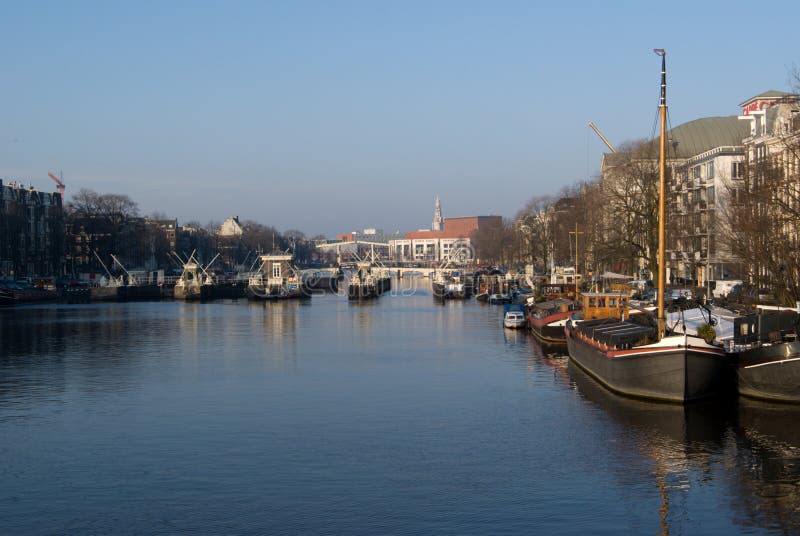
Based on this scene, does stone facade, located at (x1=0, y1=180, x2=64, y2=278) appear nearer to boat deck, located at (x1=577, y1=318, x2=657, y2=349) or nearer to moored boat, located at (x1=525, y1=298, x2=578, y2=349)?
moored boat, located at (x1=525, y1=298, x2=578, y2=349)

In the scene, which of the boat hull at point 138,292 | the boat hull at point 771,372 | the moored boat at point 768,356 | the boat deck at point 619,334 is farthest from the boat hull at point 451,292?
the boat hull at point 771,372

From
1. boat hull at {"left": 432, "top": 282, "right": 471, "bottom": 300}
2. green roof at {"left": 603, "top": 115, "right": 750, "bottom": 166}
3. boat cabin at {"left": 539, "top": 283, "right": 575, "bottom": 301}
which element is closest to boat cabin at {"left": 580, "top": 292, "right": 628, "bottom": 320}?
boat cabin at {"left": 539, "top": 283, "right": 575, "bottom": 301}

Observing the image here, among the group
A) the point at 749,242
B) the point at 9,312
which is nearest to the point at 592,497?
the point at 749,242

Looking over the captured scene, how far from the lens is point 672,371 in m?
38.4

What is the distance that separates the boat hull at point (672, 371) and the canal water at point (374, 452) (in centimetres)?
76

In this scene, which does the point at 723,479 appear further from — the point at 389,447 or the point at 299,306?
the point at 299,306

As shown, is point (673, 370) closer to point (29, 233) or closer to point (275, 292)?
point (275, 292)

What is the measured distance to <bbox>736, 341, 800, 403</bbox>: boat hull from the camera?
1476 inches

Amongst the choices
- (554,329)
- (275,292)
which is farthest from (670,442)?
(275,292)

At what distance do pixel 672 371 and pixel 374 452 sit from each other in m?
13.6

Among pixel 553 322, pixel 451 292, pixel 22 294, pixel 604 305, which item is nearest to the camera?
pixel 604 305

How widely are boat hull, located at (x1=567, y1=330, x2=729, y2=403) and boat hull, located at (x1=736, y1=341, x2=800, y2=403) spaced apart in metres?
0.80

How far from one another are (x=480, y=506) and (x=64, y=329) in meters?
70.4

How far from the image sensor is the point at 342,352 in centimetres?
6606
